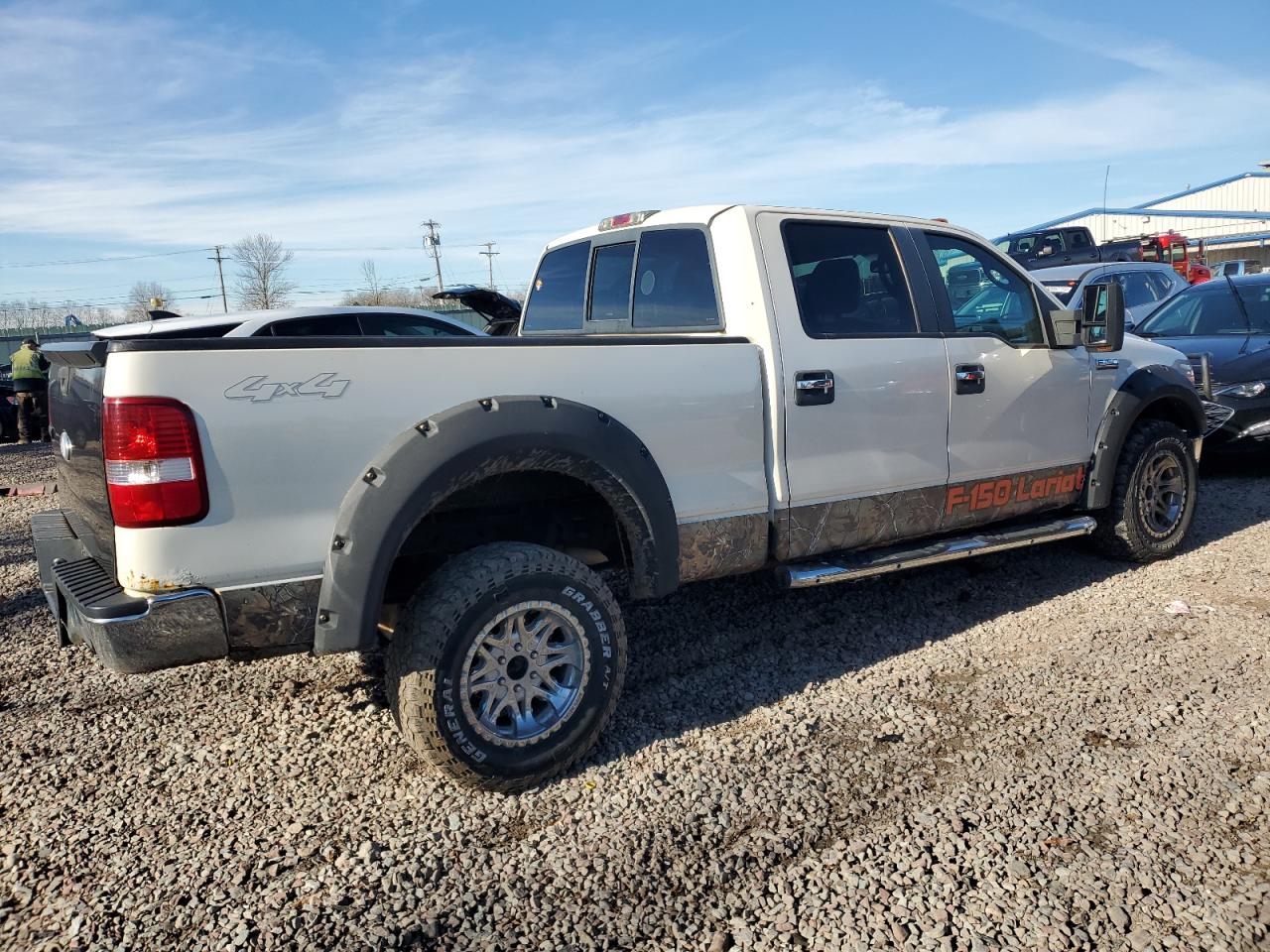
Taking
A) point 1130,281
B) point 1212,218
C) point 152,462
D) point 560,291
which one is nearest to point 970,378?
point 560,291

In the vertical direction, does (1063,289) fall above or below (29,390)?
above

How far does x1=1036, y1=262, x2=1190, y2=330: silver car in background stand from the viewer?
10.6 m

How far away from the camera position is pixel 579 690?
318 centimetres

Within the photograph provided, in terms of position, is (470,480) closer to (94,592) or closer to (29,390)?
(94,592)

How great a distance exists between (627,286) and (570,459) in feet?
5.28

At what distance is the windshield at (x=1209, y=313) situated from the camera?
8.23 m

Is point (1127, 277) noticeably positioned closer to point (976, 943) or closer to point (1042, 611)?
point (1042, 611)

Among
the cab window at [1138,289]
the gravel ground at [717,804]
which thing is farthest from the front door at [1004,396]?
the cab window at [1138,289]

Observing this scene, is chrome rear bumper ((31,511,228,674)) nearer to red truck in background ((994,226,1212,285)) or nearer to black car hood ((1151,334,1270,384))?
black car hood ((1151,334,1270,384))

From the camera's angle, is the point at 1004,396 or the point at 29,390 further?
the point at 29,390

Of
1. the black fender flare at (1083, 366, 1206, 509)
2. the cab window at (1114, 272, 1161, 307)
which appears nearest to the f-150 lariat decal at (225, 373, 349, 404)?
the black fender flare at (1083, 366, 1206, 509)

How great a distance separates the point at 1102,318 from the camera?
4.83m

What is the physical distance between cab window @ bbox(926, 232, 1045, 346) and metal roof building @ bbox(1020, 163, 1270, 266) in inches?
A: 1654

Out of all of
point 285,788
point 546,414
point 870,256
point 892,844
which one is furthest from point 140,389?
point 870,256
